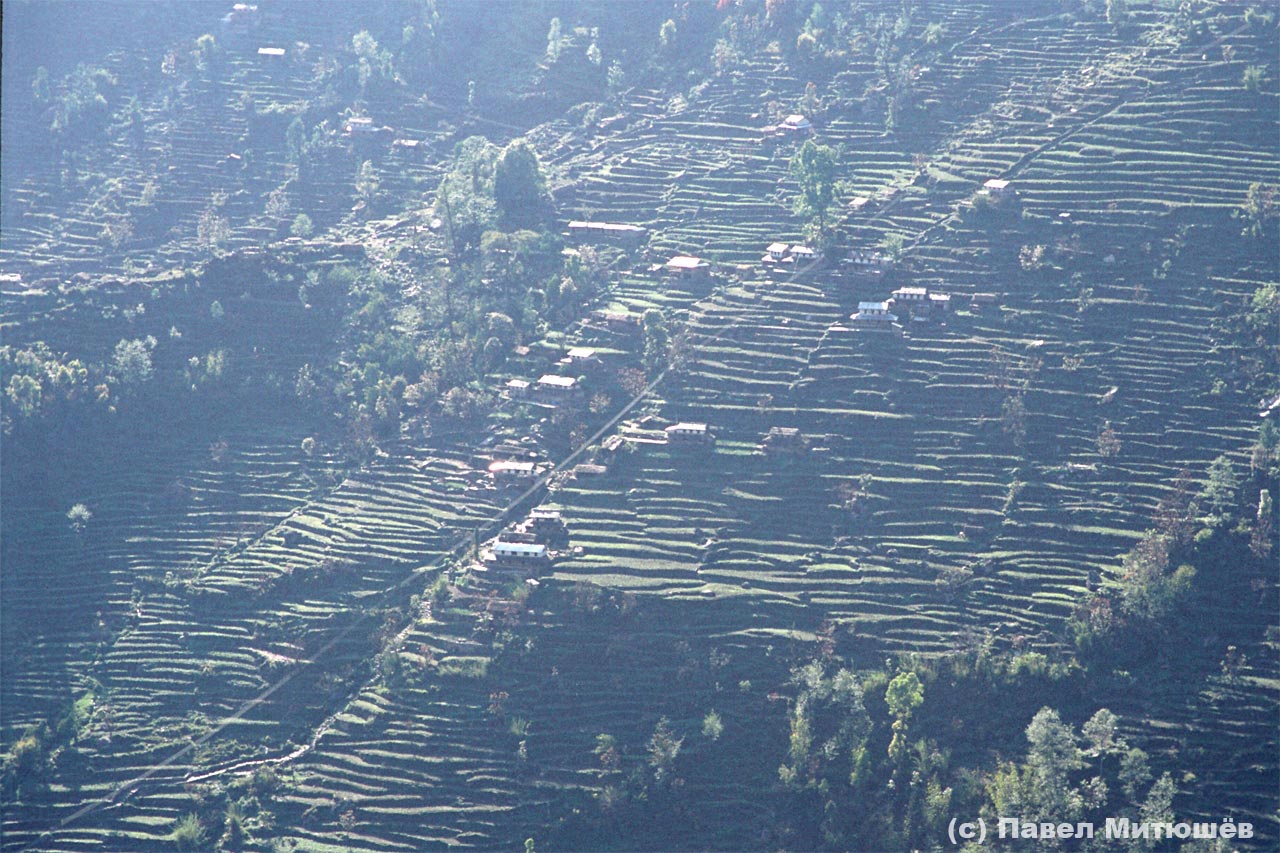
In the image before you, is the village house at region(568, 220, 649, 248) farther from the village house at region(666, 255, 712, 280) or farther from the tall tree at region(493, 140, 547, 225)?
the village house at region(666, 255, 712, 280)

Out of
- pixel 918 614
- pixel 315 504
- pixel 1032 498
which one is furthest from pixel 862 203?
pixel 315 504

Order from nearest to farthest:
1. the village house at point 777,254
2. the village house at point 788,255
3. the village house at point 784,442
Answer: the village house at point 784,442, the village house at point 788,255, the village house at point 777,254

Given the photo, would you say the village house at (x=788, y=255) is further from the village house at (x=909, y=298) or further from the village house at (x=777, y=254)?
the village house at (x=909, y=298)

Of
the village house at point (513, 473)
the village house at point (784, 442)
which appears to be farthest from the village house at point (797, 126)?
the village house at point (513, 473)

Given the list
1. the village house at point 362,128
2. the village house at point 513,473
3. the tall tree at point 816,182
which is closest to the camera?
the village house at point 513,473

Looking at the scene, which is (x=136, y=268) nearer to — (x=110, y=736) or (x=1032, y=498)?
(x=110, y=736)

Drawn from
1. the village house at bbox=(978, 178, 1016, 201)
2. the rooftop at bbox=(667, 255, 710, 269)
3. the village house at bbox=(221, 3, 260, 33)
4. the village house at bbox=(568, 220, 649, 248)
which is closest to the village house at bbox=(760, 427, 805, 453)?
the rooftop at bbox=(667, 255, 710, 269)

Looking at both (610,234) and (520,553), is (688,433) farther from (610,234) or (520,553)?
(610,234)
